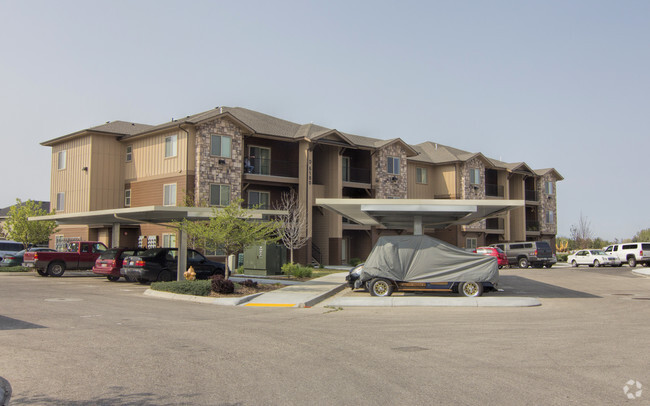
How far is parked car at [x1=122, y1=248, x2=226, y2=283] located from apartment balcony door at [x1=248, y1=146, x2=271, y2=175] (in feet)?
45.0

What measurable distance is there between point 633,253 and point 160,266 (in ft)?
120

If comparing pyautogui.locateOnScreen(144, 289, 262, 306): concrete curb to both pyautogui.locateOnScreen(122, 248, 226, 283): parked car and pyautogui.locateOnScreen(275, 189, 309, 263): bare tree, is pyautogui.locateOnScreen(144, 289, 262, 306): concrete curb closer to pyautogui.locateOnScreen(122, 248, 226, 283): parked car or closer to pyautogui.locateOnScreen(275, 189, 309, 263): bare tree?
pyautogui.locateOnScreen(122, 248, 226, 283): parked car

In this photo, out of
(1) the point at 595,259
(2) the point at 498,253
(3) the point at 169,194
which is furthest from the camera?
(1) the point at 595,259

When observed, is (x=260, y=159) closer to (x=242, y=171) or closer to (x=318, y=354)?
(x=242, y=171)

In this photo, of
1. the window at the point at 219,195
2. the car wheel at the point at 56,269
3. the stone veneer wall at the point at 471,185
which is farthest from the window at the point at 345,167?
the car wheel at the point at 56,269

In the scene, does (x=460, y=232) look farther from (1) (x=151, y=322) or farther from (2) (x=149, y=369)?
(2) (x=149, y=369)

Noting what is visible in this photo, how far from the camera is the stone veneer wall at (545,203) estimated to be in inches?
2181

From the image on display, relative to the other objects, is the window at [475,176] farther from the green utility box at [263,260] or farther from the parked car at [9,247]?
the parked car at [9,247]

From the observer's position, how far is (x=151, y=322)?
1273 cm

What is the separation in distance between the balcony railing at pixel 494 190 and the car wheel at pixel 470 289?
112 ft

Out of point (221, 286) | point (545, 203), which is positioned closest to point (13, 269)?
point (221, 286)

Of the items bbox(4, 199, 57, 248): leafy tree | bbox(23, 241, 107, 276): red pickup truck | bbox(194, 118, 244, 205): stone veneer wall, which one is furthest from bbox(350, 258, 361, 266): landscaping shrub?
bbox(4, 199, 57, 248): leafy tree

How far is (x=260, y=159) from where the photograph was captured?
3731cm

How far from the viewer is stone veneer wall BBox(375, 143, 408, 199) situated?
42219 mm
